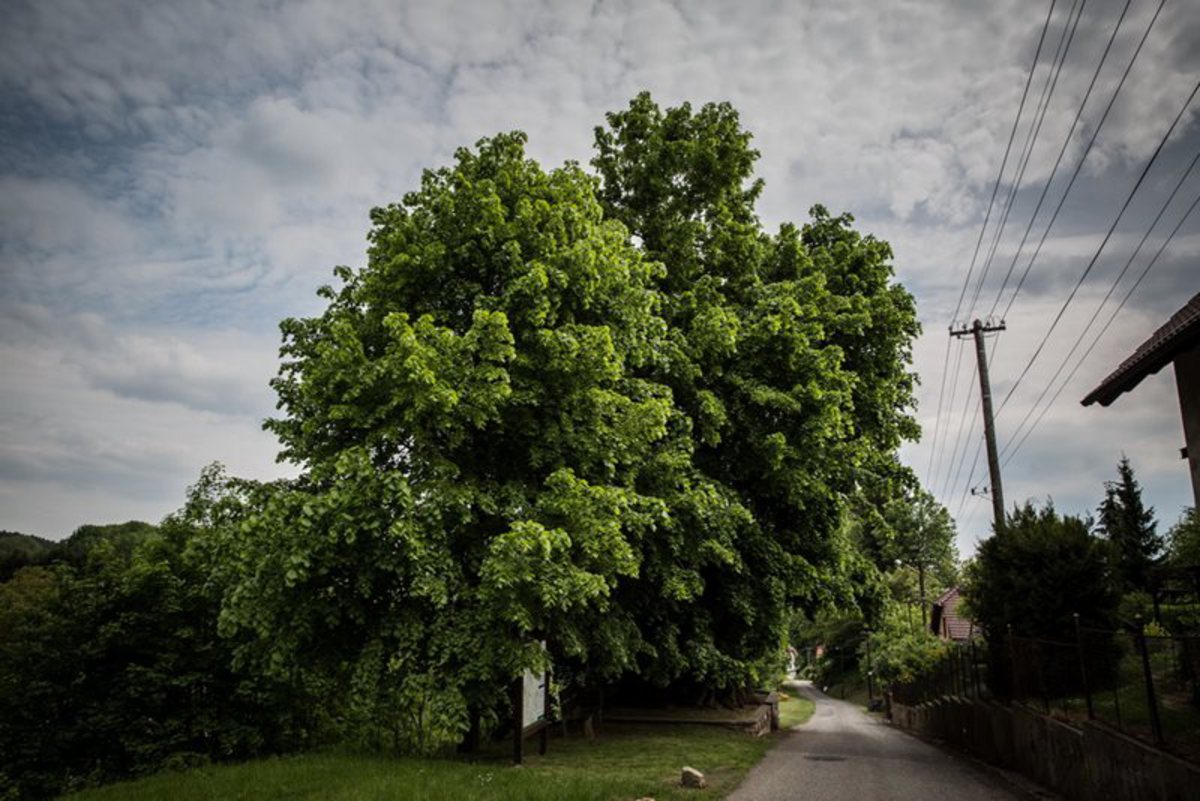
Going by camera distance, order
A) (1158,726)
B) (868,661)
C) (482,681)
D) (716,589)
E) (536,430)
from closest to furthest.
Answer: (1158,726)
(482,681)
(536,430)
(716,589)
(868,661)

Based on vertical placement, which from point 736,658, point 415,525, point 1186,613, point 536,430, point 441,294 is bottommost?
point 736,658

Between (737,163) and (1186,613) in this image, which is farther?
(737,163)

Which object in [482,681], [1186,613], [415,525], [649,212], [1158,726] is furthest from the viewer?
[649,212]

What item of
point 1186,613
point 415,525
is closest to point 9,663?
point 415,525

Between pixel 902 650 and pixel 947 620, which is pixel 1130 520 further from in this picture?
pixel 902 650

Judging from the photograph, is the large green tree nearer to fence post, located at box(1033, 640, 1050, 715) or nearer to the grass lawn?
the grass lawn

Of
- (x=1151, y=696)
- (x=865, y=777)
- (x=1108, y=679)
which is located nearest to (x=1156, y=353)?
→ (x=1108, y=679)

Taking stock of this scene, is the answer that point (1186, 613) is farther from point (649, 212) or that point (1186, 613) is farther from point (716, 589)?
point (649, 212)

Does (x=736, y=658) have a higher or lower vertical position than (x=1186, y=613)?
lower

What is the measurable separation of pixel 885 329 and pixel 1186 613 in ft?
27.4

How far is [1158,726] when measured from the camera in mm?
8203

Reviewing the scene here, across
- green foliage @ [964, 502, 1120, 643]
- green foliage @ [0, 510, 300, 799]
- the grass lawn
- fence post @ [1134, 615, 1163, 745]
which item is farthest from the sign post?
green foliage @ [964, 502, 1120, 643]

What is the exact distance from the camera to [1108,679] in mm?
11336

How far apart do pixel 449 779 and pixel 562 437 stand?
552 centimetres
